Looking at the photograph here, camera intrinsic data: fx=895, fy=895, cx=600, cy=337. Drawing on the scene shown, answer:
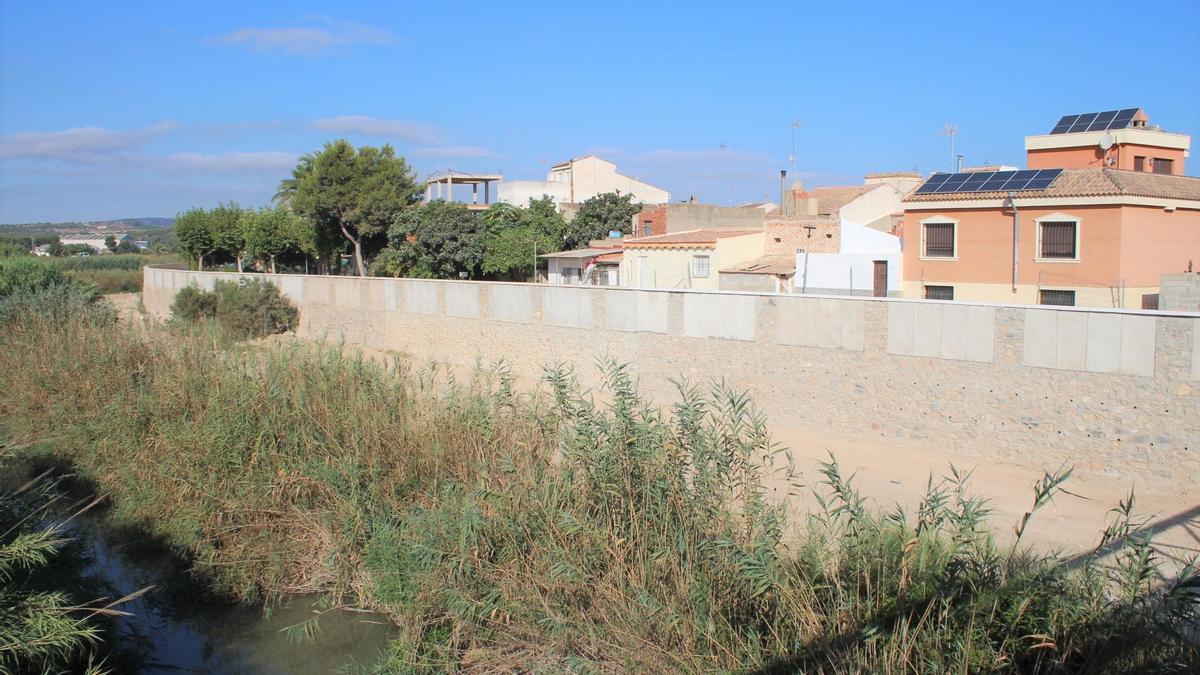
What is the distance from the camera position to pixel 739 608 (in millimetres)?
5715

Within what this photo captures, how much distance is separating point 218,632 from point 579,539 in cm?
396

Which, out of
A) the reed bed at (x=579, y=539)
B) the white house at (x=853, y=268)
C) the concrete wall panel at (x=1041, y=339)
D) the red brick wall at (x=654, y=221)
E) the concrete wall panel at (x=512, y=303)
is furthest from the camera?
the red brick wall at (x=654, y=221)

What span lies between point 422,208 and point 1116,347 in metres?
30.4

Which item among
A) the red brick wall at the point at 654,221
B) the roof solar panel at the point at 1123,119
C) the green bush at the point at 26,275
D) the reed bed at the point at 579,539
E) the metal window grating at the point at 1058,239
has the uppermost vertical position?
the roof solar panel at the point at 1123,119

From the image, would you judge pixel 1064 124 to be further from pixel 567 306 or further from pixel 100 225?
pixel 100 225

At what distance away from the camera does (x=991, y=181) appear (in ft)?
77.5

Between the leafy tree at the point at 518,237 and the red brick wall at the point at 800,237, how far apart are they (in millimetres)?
9279

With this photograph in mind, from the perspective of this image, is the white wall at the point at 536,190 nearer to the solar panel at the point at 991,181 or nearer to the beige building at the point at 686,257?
the beige building at the point at 686,257

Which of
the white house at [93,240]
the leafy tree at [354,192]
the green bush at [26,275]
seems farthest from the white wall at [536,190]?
the white house at [93,240]

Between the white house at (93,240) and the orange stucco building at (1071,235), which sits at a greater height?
the white house at (93,240)

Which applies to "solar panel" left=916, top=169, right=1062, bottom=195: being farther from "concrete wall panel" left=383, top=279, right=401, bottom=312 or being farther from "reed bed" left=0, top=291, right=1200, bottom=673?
"reed bed" left=0, top=291, right=1200, bottom=673

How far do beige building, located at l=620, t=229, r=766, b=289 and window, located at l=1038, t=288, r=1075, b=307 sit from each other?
858 centimetres

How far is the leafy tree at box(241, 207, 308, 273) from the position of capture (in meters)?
43.8

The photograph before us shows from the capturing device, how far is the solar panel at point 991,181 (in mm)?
22578
